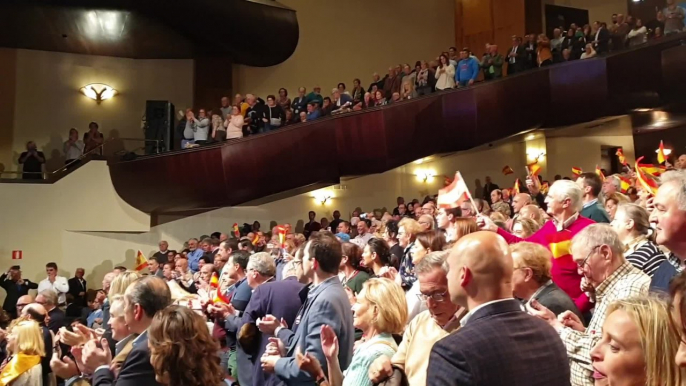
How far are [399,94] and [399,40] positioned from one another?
15.4 ft

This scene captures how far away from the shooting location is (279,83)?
46.4ft

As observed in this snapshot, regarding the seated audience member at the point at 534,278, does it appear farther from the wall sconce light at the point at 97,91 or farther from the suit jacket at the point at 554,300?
the wall sconce light at the point at 97,91

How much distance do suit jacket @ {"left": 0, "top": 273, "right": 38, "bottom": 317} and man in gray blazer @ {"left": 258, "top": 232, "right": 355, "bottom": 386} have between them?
826 centimetres

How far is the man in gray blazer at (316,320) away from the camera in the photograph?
2.80 m

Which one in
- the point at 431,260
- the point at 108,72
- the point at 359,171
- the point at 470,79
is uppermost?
the point at 108,72

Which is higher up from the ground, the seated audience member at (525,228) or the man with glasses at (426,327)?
the seated audience member at (525,228)

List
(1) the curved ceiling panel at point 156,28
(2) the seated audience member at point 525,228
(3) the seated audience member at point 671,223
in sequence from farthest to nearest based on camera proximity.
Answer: (1) the curved ceiling panel at point 156,28, (2) the seated audience member at point 525,228, (3) the seated audience member at point 671,223

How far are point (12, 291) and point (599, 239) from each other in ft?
32.1

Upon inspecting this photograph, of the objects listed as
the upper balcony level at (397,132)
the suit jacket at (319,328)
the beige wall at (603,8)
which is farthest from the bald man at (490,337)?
the beige wall at (603,8)

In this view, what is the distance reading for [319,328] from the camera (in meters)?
2.84

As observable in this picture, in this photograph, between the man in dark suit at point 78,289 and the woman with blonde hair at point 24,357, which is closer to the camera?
the woman with blonde hair at point 24,357

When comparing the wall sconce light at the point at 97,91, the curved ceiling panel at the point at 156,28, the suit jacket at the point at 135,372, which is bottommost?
the suit jacket at the point at 135,372

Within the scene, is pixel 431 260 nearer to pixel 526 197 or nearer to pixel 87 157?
pixel 526 197

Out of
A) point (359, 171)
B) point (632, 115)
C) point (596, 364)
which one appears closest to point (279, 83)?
point (359, 171)
